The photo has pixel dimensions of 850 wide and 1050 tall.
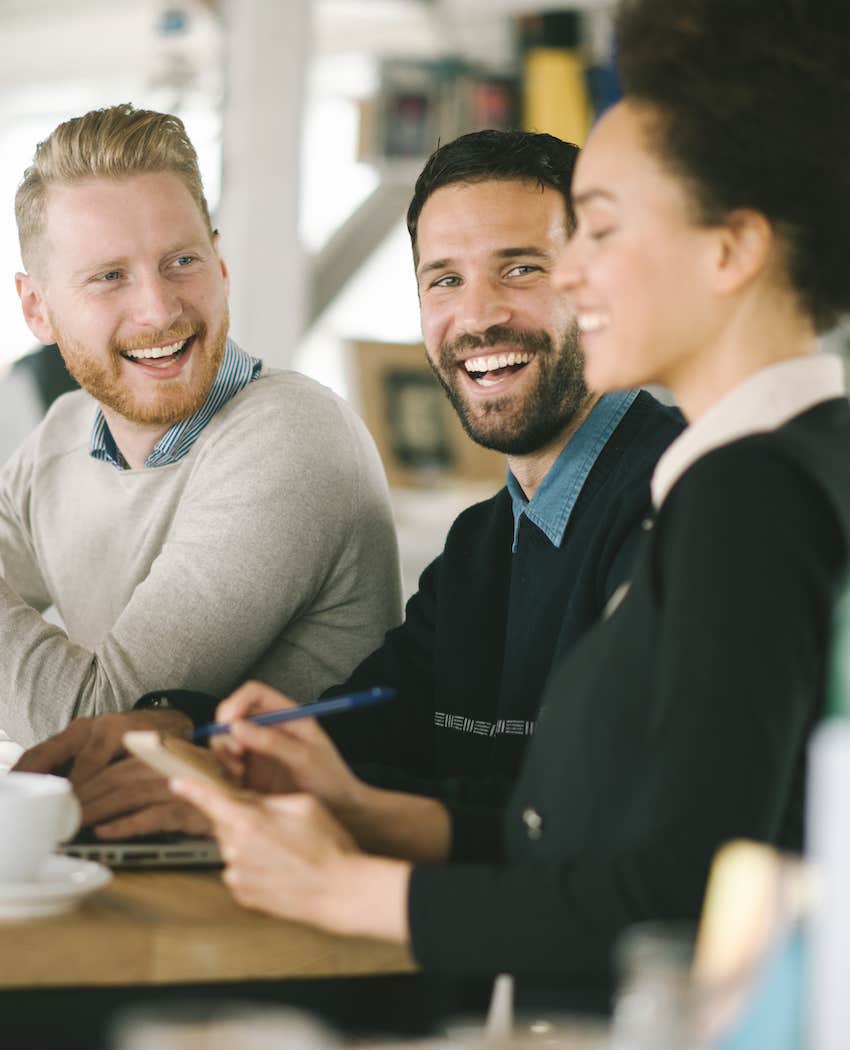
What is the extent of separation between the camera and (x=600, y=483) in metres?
1.71

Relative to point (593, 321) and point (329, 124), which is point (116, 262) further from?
point (329, 124)

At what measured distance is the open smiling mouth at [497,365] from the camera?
1902 mm

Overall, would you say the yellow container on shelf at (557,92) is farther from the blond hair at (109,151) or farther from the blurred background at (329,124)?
the blond hair at (109,151)

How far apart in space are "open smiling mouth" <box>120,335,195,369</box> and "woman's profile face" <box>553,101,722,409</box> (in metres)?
0.94

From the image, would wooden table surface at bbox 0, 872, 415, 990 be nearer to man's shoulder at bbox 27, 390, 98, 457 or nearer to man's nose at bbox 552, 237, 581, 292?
man's nose at bbox 552, 237, 581, 292

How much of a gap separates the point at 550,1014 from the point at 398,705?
0.72 metres

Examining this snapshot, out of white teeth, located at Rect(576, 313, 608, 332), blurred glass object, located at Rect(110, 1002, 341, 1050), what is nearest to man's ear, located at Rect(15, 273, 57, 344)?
white teeth, located at Rect(576, 313, 608, 332)

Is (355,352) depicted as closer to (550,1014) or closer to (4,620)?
(4,620)

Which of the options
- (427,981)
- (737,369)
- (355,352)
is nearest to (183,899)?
(427,981)

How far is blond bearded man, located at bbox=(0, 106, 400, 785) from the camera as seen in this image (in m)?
1.77

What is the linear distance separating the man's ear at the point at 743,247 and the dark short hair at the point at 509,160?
768mm

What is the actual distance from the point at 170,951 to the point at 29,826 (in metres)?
0.14

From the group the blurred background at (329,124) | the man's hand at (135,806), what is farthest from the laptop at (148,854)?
the blurred background at (329,124)

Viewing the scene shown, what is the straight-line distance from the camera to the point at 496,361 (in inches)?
75.1
